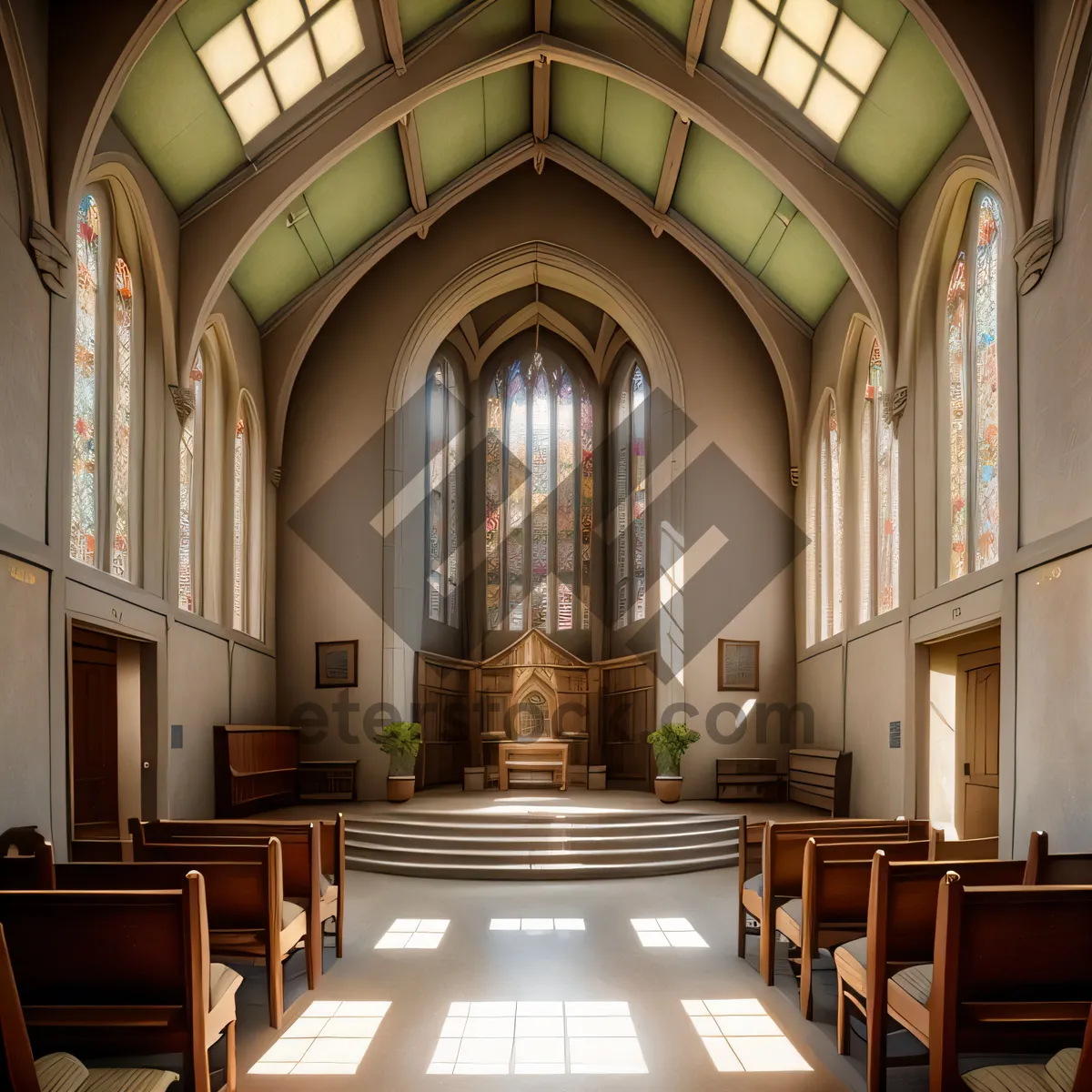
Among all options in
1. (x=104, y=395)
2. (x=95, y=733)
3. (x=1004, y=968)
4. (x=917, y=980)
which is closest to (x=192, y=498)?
(x=104, y=395)

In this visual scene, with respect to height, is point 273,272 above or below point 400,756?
above

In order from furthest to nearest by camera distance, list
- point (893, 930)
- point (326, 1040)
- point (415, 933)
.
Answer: point (415, 933)
point (326, 1040)
point (893, 930)

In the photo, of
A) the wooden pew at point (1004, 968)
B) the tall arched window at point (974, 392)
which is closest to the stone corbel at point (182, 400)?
the tall arched window at point (974, 392)

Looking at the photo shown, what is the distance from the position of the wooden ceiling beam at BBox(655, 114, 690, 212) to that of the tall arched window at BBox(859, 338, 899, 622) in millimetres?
3251

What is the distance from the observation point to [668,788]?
1235cm

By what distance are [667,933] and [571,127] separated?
406 inches

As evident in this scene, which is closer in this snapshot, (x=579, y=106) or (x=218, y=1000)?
(x=218, y=1000)

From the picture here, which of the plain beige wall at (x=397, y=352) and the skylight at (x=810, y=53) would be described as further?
the plain beige wall at (x=397, y=352)

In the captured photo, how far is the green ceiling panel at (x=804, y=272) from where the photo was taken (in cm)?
1166

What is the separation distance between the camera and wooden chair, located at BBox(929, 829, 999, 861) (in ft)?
17.5

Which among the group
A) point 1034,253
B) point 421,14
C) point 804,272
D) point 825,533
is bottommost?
point 825,533

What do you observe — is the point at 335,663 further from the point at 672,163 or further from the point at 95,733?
the point at 672,163

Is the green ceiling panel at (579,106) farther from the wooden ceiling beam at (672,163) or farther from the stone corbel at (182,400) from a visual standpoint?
the stone corbel at (182,400)

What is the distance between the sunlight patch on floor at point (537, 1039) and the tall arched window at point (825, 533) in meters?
7.72
